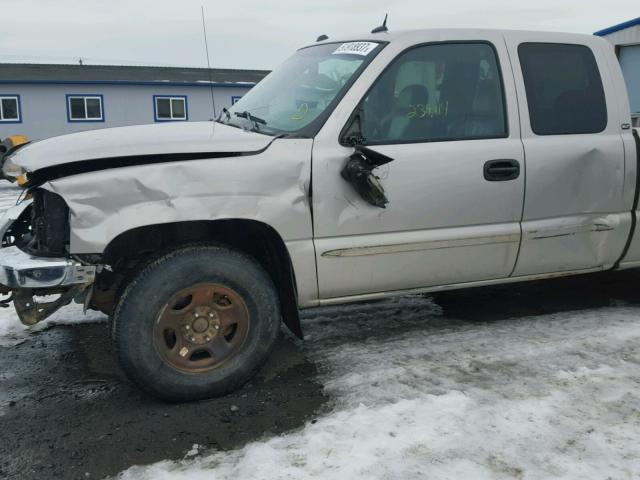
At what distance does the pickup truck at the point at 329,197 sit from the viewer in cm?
310

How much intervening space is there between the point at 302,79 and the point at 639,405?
2659 millimetres

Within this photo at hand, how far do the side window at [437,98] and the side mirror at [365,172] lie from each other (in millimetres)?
183

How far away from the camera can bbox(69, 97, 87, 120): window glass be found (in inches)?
1080

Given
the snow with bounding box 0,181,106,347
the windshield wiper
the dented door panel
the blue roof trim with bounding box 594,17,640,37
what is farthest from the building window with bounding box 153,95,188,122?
the dented door panel

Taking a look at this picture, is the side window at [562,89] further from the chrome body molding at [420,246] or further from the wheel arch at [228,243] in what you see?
the wheel arch at [228,243]

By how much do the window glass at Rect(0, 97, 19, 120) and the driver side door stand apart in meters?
26.8

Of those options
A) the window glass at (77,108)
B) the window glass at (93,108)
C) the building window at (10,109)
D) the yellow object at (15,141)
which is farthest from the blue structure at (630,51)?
the building window at (10,109)

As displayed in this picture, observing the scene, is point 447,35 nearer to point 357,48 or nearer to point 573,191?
point 357,48

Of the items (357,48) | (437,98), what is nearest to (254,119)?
(357,48)

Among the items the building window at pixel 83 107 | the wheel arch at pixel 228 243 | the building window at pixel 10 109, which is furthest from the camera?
the building window at pixel 83 107

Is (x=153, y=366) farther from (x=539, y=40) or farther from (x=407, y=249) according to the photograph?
(x=539, y=40)

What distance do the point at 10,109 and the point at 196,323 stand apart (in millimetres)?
27048

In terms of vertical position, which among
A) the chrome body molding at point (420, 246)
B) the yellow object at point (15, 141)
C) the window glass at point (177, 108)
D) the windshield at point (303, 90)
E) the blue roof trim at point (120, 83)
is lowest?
the chrome body molding at point (420, 246)

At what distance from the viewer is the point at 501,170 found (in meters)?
3.70
